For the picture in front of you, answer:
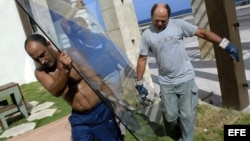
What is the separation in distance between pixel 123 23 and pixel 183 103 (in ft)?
8.94

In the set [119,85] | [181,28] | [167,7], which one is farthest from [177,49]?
[119,85]

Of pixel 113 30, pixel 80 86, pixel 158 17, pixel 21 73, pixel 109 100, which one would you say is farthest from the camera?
pixel 21 73

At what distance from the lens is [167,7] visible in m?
3.57

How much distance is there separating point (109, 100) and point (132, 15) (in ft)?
12.3

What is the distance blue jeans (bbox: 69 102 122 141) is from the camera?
116 inches

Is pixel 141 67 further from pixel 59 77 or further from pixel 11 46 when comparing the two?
pixel 11 46

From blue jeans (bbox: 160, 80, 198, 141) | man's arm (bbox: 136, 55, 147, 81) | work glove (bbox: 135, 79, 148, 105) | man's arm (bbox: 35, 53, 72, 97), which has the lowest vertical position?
blue jeans (bbox: 160, 80, 198, 141)

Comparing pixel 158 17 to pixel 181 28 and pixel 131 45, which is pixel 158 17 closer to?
pixel 181 28

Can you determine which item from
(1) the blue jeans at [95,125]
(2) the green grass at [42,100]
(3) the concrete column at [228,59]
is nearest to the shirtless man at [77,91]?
(1) the blue jeans at [95,125]

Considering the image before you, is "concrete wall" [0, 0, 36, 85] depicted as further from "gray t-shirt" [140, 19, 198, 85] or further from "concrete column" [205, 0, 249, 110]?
"gray t-shirt" [140, 19, 198, 85]

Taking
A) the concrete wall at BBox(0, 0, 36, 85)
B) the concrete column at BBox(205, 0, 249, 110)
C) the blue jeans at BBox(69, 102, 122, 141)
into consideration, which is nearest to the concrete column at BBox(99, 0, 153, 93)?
the concrete column at BBox(205, 0, 249, 110)

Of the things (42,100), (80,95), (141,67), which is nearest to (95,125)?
(80,95)

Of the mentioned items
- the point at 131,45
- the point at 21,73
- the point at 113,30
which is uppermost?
the point at 113,30

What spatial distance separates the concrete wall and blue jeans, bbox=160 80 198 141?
9086mm
